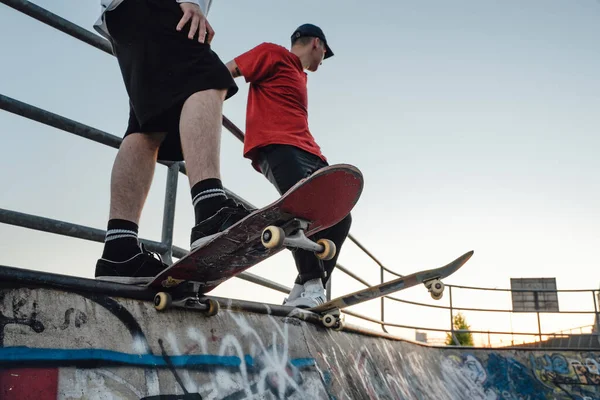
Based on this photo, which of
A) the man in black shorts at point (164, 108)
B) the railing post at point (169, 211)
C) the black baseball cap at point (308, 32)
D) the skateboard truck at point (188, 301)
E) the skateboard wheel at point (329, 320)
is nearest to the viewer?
the skateboard truck at point (188, 301)

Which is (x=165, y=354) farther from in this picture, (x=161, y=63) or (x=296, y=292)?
(x=296, y=292)

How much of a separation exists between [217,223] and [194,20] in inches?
26.0

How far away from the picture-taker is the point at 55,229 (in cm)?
168

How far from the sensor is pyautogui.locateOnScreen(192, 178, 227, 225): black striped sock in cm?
156

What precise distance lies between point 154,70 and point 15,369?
37.8 inches

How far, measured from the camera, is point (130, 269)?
1.64m

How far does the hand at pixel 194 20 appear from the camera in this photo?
5.47 feet

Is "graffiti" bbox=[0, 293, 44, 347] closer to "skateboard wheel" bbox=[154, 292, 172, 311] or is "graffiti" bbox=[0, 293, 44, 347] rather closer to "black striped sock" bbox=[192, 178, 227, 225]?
"skateboard wheel" bbox=[154, 292, 172, 311]

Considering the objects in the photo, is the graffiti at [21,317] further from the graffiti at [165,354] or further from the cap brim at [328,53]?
the cap brim at [328,53]

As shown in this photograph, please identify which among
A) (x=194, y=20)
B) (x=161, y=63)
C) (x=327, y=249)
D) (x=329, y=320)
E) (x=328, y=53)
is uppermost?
(x=328, y=53)

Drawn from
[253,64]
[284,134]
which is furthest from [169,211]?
[253,64]

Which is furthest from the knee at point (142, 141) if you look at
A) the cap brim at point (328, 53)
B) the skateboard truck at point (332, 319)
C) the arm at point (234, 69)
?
the cap brim at point (328, 53)

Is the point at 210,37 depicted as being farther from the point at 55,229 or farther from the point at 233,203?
the point at 55,229

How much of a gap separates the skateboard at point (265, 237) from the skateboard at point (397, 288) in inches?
18.5
